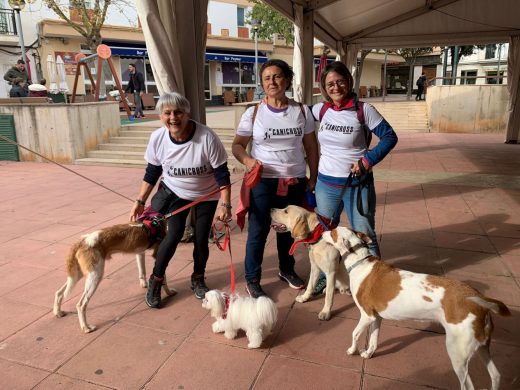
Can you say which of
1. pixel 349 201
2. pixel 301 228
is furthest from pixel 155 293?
pixel 349 201

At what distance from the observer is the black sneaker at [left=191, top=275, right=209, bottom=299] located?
3504 mm

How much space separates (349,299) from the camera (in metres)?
3.51

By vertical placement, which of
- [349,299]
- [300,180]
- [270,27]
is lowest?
[349,299]

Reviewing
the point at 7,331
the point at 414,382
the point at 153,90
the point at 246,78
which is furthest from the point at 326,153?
the point at 246,78

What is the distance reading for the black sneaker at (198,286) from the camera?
11.5 ft

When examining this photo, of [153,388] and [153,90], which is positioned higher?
[153,90]

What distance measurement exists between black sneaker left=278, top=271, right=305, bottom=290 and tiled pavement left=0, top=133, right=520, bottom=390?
106 mm

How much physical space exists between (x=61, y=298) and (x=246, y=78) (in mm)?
29520

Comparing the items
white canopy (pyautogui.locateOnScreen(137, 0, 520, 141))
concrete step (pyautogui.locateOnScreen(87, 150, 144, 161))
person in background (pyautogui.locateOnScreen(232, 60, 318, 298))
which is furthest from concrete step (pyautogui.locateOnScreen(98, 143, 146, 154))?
person in background (pyautogui.locateOnScreen(232, 60, 318, 298))

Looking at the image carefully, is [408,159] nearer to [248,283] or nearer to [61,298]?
[248,283]

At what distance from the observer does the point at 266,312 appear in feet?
8.79

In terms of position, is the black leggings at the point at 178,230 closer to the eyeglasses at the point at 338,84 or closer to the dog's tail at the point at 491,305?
the eyeglasses at the point at 338,84

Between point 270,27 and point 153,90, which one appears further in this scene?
point 153,90

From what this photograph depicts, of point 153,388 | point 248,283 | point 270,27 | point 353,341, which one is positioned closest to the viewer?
point 153,388
